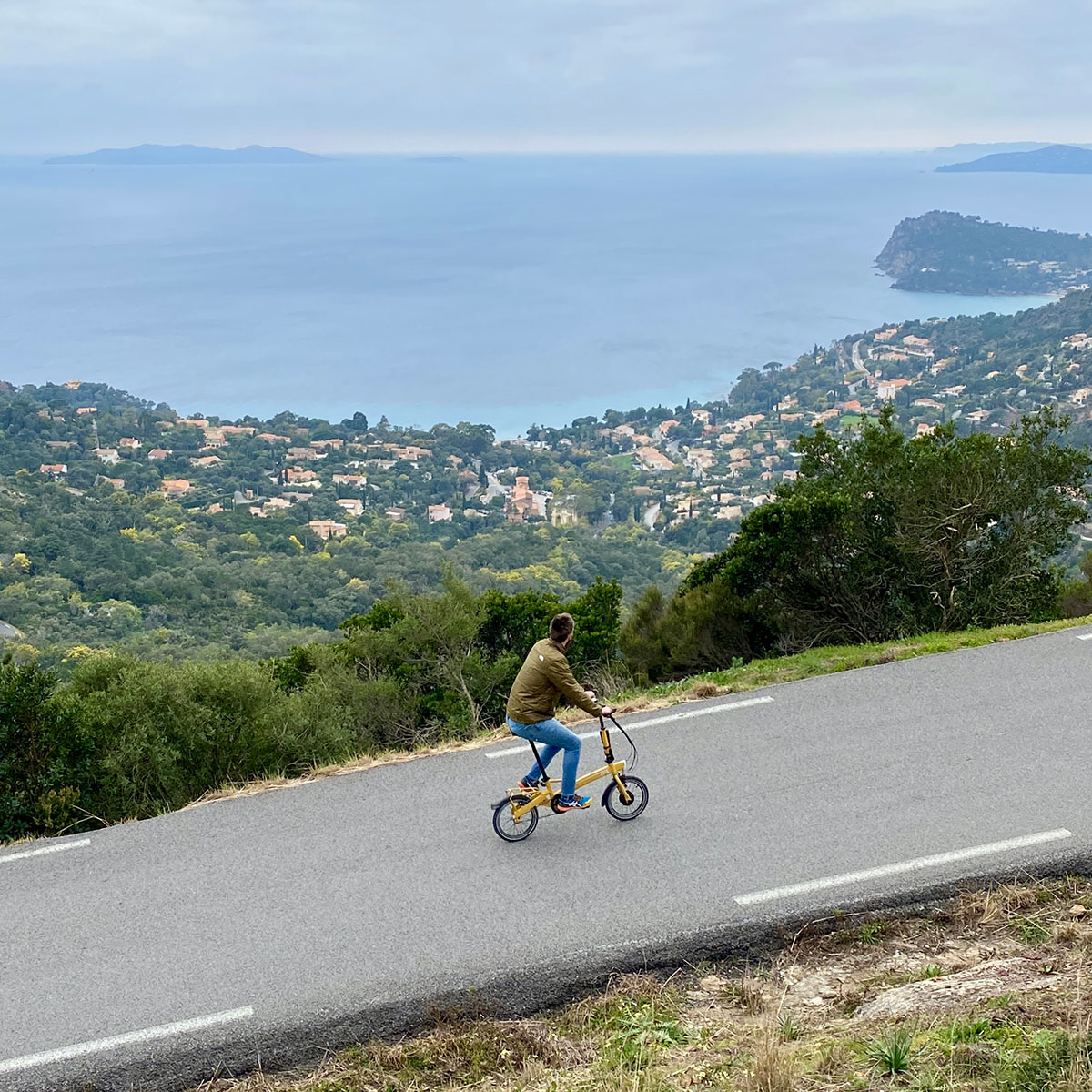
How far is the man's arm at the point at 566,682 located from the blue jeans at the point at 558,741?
0.77ft

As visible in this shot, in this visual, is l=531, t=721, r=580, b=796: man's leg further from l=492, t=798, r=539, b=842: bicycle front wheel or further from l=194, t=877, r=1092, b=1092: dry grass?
l=194, t=877, r=1092, b=1092: dry grass

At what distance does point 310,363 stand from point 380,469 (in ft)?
293

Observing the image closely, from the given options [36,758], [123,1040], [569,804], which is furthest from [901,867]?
[36,758]

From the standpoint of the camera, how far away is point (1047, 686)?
980 centimetres

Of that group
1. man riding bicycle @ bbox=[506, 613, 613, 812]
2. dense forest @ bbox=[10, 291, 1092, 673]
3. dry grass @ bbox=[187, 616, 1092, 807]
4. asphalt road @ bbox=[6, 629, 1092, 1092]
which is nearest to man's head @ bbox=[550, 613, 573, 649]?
man riding bicycle @ bbox=[506, 613, 613, 812]

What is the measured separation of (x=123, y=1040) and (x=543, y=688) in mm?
3229

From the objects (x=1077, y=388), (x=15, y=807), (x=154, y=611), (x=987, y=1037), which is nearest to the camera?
(x=987, y=1037)

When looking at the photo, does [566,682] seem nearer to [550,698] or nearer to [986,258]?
[550,698]

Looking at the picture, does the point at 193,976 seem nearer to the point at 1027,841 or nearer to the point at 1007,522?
the point at 1027,841

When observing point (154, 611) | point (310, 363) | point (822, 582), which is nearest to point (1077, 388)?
point (154, 611)

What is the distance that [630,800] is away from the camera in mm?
7520

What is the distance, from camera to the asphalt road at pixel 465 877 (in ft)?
19.2

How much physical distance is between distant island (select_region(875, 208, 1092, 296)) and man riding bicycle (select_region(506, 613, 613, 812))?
15669 cm

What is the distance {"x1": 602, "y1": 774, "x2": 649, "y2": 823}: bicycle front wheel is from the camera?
7.54 m
